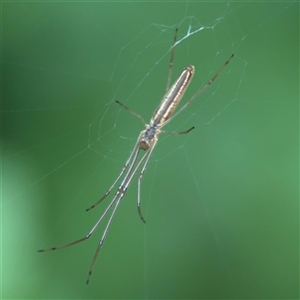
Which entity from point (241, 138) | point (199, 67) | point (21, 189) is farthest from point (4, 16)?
point (241, 138)

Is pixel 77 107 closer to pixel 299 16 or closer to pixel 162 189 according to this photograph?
pixel 162 189

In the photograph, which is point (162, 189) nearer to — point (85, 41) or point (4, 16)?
point (85, 41)

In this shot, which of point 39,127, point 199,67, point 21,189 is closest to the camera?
point 21,189

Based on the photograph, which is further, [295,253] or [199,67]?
[199,67]

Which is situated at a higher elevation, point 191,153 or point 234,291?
point 191,153

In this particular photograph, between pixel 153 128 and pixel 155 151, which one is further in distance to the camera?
pixel 155 151

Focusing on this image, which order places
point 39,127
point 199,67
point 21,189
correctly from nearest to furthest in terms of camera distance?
point 21,189 → point 39,127 → point 199,67

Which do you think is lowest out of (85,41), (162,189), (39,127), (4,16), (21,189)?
(162,189)

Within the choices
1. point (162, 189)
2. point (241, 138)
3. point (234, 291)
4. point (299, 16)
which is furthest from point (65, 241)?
point (299, 16)
